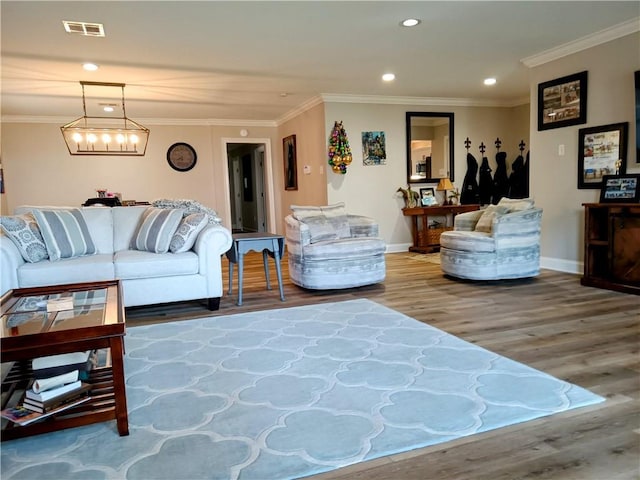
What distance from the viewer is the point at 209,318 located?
3.59 meters

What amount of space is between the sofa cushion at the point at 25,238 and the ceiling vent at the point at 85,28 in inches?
63.2

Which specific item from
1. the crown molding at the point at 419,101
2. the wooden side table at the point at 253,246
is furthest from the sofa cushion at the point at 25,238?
the crown molding at the point at 419,101

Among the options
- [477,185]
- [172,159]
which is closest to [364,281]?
[477,185]

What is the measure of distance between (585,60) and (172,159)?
256 inches

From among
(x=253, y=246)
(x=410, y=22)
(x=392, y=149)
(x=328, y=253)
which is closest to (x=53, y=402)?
(x=253, y=246)

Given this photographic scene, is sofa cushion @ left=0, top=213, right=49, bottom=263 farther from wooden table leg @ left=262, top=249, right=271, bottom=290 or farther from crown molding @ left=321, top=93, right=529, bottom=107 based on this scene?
crown molding @ left=321, top=93, right=529, bottom=107

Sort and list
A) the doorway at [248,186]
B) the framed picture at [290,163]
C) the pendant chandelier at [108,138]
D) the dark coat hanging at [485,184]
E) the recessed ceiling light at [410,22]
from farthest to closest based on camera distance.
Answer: the doorway at [248,186]
the framed picture at [290,163]
the dark coat hanging at [485,184]
the pendant chandelier at [108,138]
the recessed ceiling light at [410,22]

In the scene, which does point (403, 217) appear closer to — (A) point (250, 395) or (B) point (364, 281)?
(B) point (364, 281)

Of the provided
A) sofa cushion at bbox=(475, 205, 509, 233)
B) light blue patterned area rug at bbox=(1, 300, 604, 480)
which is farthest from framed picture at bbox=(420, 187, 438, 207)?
light blue patterned area rug at bbox=(1, 300, 604, 480)

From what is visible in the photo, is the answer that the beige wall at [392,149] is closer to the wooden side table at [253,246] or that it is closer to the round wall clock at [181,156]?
the wooden side table at [253,246]

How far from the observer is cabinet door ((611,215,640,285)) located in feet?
12.6

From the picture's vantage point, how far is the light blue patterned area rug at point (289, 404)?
1608mm

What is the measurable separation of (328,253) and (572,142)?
9.39 feet

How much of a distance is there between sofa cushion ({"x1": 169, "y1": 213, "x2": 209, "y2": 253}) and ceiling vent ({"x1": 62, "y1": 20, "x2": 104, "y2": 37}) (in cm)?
170
